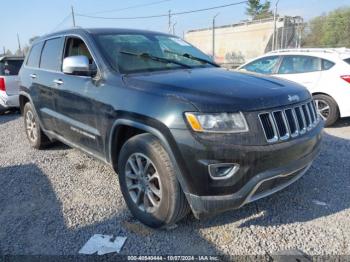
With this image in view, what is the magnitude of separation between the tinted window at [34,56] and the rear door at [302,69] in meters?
4.97

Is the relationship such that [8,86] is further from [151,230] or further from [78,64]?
[151,230]

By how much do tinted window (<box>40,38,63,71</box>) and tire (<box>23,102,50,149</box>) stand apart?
3.00 ft

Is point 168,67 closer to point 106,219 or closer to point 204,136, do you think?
point 204,136

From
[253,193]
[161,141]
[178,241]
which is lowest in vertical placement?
[178,241]

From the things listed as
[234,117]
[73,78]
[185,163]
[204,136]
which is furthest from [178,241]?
[73,78]

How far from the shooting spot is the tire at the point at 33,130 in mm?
5578

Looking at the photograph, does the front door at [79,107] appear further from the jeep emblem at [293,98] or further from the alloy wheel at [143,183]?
the jeep emblem at [293,98]

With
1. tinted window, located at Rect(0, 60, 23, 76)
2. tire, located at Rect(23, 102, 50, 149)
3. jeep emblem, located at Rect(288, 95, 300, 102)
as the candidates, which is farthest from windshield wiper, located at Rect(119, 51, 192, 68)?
tinted window, located at Rect(0, 60, 23, 76)

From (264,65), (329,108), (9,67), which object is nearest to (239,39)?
(264,65)

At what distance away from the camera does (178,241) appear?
308 centimetres

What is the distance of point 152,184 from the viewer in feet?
10.4

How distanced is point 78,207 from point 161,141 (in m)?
1.44

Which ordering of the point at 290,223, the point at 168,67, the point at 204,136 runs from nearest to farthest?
the point at 204,136, the point at 290,223, the point at 168,67

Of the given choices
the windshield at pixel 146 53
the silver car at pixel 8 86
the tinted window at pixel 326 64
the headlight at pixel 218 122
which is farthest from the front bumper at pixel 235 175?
the silver car at pixel 8 86
